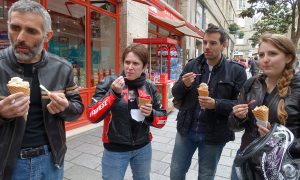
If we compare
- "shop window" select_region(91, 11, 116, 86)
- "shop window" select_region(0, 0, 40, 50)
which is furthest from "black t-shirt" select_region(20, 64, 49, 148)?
"shop window" select_region(91, 11, 116, 86)

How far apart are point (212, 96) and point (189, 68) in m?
0.41

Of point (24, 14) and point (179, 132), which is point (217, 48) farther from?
point (24, 14)

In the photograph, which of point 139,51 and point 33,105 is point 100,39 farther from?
point 33,105

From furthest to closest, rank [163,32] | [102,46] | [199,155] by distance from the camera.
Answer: [163,32]
[102,46]
[199,155]

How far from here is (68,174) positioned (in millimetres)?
3662

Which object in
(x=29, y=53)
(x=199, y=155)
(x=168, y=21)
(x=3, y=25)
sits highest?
(x=168, y=21)

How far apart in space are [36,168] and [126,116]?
2.75 feet

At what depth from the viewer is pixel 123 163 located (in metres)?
2.27

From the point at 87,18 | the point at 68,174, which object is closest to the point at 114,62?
the point at 87,18

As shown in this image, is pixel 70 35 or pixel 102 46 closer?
pixel 70 35

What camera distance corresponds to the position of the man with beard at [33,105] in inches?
63.8

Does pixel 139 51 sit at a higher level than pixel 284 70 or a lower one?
higher

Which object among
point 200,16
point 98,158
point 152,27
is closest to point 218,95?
point 98,158

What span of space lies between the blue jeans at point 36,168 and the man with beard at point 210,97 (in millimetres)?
1331
